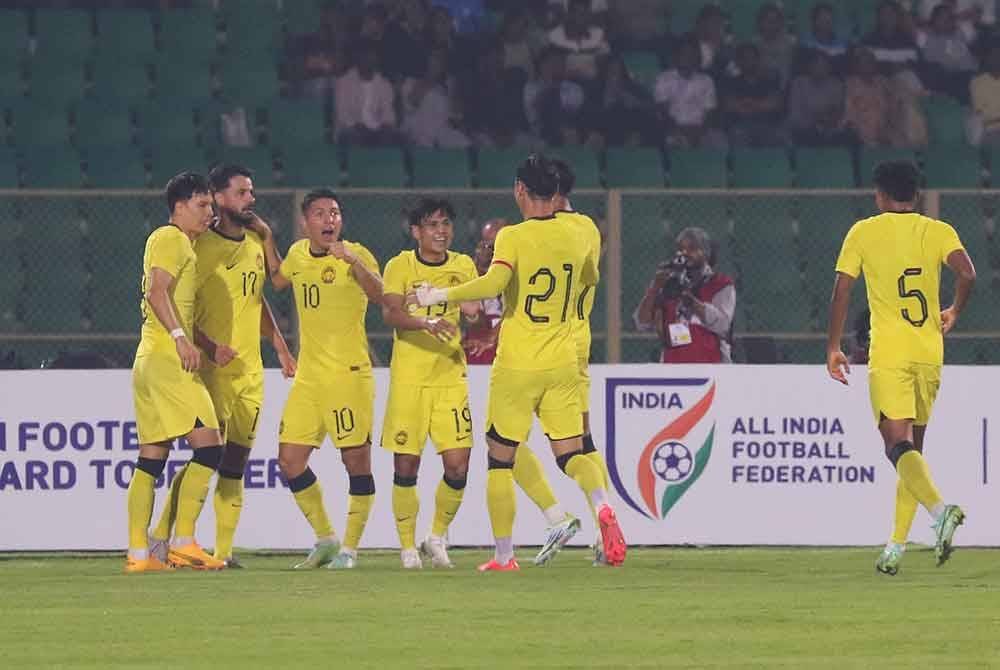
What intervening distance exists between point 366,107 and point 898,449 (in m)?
9.79

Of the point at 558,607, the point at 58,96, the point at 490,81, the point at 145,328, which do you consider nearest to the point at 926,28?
the point at 490,81

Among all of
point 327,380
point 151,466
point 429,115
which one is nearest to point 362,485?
point 327,380

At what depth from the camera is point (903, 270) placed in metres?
13.4

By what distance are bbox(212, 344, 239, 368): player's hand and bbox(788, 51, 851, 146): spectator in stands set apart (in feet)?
32.3

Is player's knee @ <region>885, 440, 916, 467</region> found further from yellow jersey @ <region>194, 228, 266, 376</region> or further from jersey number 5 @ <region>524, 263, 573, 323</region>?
yellow jersey @ <region>194, 228, 266, 376</region>

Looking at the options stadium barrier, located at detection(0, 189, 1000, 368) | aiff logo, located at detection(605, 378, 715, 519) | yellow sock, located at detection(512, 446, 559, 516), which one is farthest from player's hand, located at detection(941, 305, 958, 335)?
stadium barrier, located at detection(0, 189, 1000, 368)

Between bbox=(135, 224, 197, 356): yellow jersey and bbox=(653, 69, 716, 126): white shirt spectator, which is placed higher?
bbox=(653, 69, 716, 126): white shirt spectator

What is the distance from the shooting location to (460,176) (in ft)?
68.9

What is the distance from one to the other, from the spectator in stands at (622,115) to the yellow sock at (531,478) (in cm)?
822

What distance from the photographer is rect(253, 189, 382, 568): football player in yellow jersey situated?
1415 cm

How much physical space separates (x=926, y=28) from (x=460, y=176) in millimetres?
5605

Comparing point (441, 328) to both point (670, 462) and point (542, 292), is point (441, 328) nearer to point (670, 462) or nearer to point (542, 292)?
point (542, 292)

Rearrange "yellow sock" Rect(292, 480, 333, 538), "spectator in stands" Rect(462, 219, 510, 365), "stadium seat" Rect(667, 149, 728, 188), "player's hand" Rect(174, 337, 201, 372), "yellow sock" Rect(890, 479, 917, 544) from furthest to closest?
1. "stadium seat" Rect(667, 149, 728, 188)
2. "spectator in stands" Rect(462, 219, 510, 365)
3. "yellow sock" Rect(292, 480, 333, 538)
4. "yellow sock" Rect(890, 479, 917, 544)
5. "player's hand" Rect(174, 337, 201, 372)

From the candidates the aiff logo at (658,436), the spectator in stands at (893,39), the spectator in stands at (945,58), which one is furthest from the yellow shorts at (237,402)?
the spectator in stands at (945,58)
